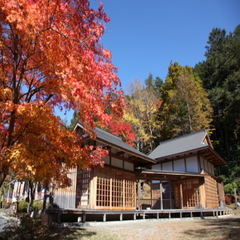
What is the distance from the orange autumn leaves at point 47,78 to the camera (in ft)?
17.3

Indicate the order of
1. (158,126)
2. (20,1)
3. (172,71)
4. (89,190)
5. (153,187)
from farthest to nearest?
(172,71) → (158,126) → (153,187) → (89,190) → (20,1)

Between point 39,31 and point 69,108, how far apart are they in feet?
7.92

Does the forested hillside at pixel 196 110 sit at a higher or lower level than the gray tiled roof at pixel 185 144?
higher

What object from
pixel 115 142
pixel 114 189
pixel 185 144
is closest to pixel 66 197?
pixel 114 189

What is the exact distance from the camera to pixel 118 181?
13.4 metres

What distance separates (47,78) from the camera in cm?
653

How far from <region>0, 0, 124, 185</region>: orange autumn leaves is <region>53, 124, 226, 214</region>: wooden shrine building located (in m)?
4.43

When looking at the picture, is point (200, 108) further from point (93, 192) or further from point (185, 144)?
point (93, 192)

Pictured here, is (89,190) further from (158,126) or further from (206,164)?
(158,126)

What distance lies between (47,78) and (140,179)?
11911mm

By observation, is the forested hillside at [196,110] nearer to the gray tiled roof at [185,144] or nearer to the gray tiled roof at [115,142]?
the gray tiled roof at [185,144]

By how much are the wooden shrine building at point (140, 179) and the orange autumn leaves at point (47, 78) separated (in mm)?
4430

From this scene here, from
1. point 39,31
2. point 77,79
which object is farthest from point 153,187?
point 39,31

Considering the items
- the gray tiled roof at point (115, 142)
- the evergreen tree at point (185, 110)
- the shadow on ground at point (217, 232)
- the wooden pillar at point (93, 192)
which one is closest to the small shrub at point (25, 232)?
the wooden pillar at point (93, 192)
